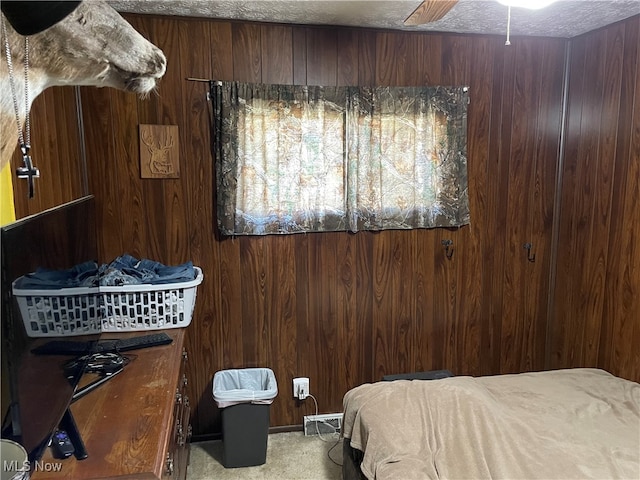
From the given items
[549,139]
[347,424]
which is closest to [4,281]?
[347,424]

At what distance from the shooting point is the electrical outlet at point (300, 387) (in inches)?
112

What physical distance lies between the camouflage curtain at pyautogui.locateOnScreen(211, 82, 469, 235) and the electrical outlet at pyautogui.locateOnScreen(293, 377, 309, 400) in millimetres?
952

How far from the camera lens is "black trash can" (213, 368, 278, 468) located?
2459mm

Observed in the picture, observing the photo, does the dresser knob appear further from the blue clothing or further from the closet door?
the closet door

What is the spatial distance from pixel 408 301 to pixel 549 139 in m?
1.41

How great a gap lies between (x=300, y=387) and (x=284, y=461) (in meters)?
0.43

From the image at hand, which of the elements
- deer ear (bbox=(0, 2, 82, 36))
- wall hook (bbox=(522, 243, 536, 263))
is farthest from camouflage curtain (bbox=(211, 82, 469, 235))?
deer ear (bbox=(0, 2, 82, 36))

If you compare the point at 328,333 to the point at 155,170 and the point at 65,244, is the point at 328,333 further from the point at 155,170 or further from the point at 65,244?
the point at 65,244

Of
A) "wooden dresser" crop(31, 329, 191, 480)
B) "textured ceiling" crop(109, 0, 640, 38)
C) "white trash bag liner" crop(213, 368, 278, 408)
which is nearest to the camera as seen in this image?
"wooden dresser" crop(31, 329, 191, 480)

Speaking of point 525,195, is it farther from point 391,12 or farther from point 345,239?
point 391,12

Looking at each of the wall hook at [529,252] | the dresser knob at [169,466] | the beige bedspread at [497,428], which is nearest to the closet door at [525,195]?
the wall hook at [529,252]

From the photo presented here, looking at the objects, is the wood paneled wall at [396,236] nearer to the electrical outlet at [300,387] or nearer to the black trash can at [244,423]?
the electrical outlet at [300,387]

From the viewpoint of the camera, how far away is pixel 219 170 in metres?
2.56

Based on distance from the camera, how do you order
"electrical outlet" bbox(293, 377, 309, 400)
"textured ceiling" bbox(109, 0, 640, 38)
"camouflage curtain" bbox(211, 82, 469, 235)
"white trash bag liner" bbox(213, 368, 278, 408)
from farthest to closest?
1. "electrical outlet" bbox(293, 377, 309, 400)
2. "camouflage curtain" bbox(211, 82, 469, 235)
3. "white trash bag liner" bbox(213, 368, 278, 408)
4. "textured ceiling" bbox(109, 0, 640, 38)
